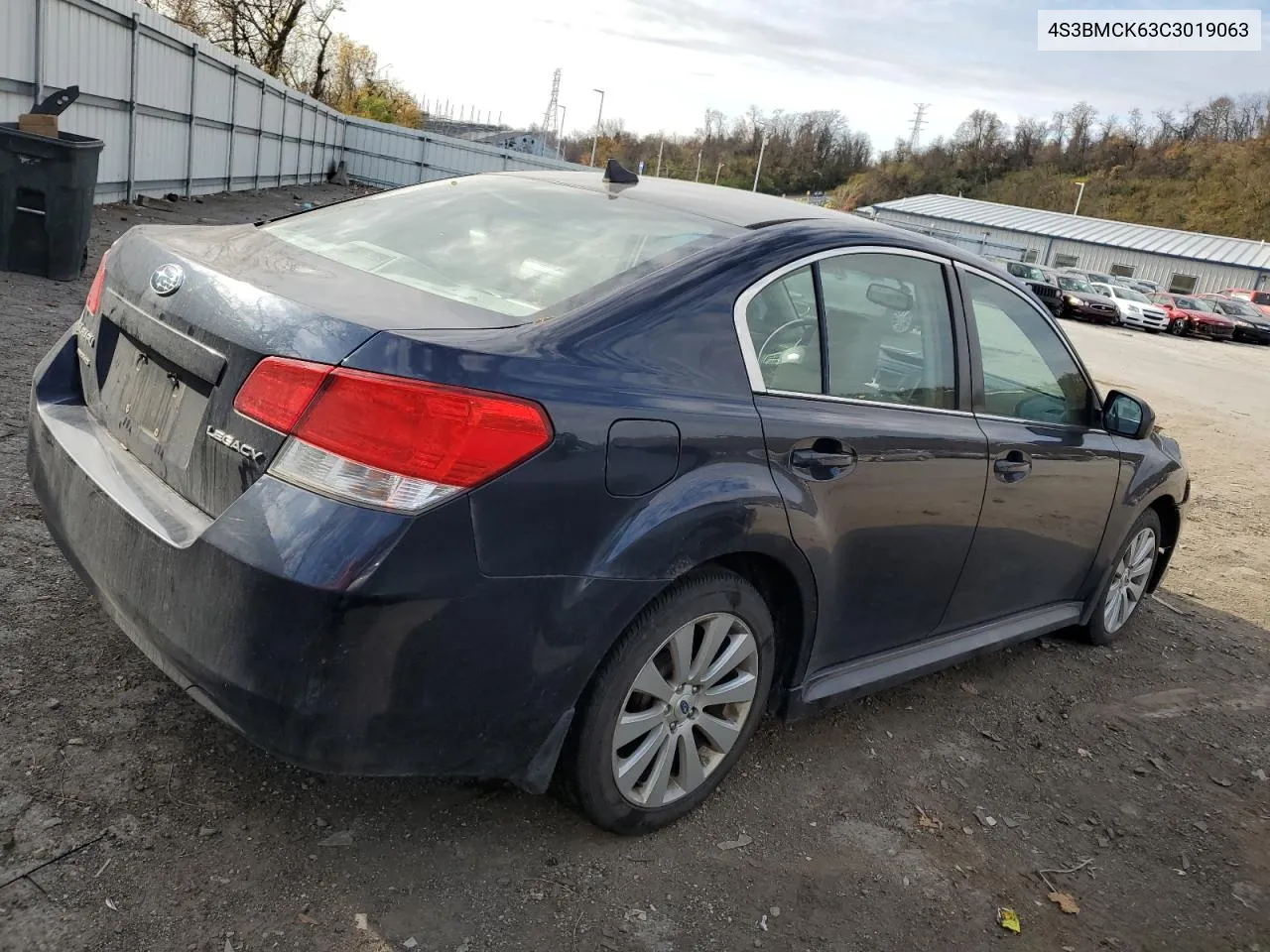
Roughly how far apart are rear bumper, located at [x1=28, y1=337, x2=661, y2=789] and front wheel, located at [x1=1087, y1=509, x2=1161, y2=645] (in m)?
3.13

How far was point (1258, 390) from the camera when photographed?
18.9 m

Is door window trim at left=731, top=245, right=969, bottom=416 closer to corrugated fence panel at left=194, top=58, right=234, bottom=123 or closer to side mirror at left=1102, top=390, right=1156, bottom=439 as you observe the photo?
side mirror at left=1102, top=390, right=1156, bottom=439

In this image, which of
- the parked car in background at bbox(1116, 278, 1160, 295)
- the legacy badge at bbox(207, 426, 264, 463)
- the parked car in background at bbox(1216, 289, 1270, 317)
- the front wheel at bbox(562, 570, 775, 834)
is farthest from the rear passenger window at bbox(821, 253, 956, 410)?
the parked car in background at bbox(1216, 289, 1270, 317)

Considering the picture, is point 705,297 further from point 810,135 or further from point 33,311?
point 810,135

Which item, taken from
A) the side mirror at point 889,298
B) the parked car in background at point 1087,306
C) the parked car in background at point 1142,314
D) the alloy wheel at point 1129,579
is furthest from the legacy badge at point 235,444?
the parked car in background at point 1142,314

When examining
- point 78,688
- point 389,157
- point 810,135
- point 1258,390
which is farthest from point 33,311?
point 810,135

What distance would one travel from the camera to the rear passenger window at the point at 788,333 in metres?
2.80

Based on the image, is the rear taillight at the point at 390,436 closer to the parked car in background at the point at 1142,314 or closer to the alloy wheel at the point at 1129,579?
the alloy wheel at the point at 1129,579

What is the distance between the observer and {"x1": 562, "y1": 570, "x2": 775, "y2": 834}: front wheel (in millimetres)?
2533

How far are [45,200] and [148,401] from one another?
6601 mm

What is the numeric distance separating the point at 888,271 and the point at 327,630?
6.84ft

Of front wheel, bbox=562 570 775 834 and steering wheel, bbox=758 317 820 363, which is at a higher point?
steering wheel, bbox=758 317 820 363

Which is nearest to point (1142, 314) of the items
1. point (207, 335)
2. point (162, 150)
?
point (162, 150)

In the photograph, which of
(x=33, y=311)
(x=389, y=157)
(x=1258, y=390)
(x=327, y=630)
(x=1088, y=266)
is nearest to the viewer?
(x=327, y=630)
